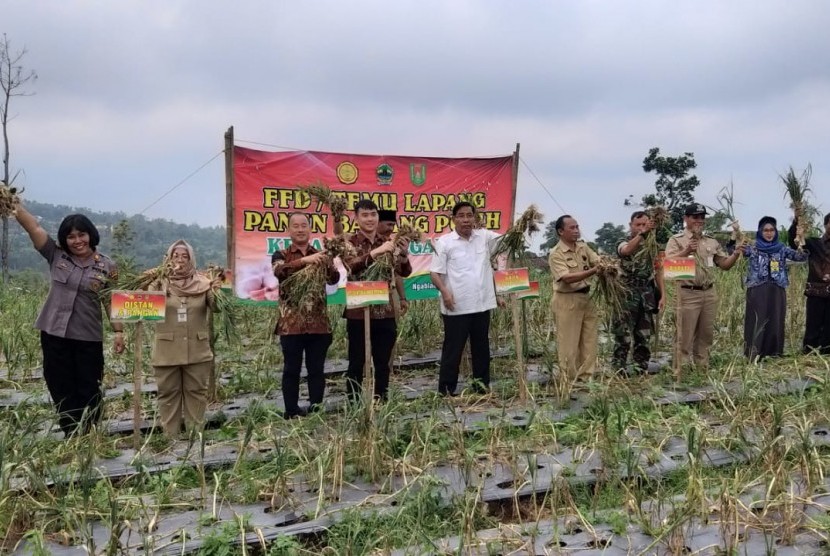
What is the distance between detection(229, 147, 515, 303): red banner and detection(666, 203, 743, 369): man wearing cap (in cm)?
189

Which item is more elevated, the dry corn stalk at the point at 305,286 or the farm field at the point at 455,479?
the dry corn stalk at the point at 305,286

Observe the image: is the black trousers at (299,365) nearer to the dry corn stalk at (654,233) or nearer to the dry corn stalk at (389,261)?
the dry corn stalk at (389,261)

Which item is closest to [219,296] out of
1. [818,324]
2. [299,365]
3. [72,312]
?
[299,365]

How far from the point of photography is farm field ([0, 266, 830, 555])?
246cm

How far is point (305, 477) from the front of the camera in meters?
3.01

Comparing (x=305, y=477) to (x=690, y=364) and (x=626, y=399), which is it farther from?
(x=690, y=364)

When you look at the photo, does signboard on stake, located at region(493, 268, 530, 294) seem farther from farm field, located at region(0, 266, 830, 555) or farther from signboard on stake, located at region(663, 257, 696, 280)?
signboard on stake, located at region(663, 257, 696, 280)

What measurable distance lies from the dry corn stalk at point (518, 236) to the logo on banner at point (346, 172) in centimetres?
184

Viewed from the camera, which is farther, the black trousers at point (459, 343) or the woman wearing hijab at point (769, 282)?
the woman wearing hijab at point (769, 282)

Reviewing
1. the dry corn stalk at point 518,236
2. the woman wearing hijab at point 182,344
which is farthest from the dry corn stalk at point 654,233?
the woman wearing hijab at point 182,344

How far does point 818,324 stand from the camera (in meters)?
5.39

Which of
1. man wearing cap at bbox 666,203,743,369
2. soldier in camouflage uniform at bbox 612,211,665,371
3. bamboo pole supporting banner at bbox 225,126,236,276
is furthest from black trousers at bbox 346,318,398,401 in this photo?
man wearing cap at bbox 666,203,743,369

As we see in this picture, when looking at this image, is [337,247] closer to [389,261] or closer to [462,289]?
[389,261]

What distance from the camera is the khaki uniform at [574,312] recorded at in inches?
180
